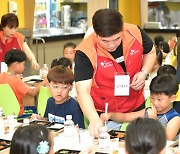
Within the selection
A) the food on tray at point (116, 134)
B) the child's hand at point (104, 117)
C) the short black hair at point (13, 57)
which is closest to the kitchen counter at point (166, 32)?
the short black hair at point (13, 57)

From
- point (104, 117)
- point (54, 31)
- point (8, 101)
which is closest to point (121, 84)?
point (104, 117)

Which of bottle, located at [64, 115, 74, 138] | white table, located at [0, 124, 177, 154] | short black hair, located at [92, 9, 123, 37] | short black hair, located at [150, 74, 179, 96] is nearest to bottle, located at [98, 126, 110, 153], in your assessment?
white table, located at [0, 124, 177, 154]

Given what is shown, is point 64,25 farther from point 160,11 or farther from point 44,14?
point 160,11

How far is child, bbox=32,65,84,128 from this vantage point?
3.85 m

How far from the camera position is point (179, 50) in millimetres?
3914

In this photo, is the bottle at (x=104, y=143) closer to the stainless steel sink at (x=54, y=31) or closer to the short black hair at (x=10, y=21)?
the short black hair at (x=10, y=21)

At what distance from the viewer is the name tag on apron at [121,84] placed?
3439 mm

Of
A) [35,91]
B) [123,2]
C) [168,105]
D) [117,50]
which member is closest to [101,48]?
[117,50]

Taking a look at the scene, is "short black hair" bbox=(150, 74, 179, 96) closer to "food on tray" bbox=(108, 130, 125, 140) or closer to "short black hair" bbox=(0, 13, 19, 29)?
"food on tray" bbox=(108, 130, 125, 140)

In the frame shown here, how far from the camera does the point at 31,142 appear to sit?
2.21m

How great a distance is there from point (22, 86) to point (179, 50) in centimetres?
193

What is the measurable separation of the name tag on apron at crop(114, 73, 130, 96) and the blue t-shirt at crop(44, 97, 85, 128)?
512 millimetres

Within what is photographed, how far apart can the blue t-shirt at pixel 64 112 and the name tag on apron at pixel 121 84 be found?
1.68 ft

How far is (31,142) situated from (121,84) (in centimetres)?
139
